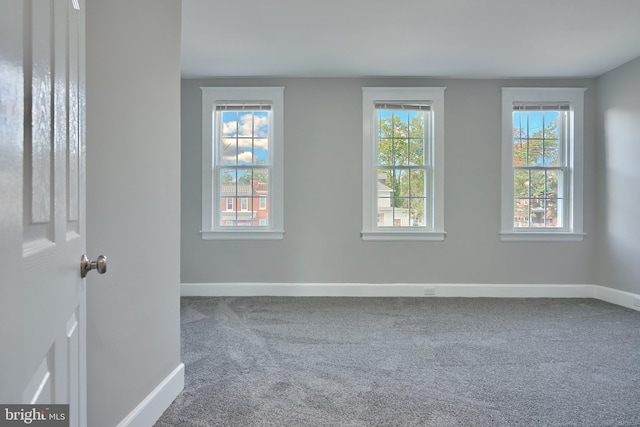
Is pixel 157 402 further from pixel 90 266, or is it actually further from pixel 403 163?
pixel 403 163

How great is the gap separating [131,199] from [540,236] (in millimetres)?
4418

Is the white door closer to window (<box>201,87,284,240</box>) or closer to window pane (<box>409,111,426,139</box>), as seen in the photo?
window (<box>201,87,284,240</box>)

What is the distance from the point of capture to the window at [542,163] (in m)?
4.39

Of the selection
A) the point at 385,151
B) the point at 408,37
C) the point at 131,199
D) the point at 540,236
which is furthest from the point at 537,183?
the point at 131,199

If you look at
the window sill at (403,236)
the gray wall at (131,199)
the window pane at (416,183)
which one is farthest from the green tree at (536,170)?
the gray wall at (131,199)

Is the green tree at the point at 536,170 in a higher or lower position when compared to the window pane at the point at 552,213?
higher

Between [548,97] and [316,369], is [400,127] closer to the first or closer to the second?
[548,97]

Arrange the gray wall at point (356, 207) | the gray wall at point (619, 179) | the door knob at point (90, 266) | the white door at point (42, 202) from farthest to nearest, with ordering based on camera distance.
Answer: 1. the gray wall at point (356, 207)
2. the gray wall at point (619, 179)
3. the door knob at point (90, 266)
4. the white door at point (42, 202)

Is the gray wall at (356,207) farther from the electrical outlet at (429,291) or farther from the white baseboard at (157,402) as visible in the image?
the white baseboard at (157,402)

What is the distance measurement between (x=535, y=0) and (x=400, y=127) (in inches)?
74.7

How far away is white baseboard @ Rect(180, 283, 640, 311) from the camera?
4383mm

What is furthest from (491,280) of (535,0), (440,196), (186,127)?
(186,127)

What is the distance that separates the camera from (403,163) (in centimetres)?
447

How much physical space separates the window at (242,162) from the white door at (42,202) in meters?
3.40
